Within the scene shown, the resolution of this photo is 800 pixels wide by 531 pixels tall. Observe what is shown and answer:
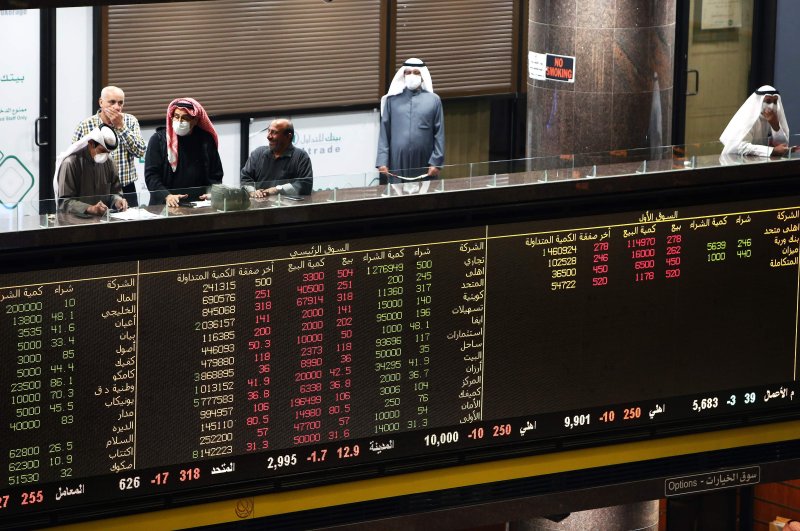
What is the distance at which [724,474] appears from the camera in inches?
356

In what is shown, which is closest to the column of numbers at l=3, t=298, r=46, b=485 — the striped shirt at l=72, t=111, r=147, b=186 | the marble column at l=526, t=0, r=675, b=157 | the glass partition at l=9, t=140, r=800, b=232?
the glass partition at l=9, t=140, r=800, b=232

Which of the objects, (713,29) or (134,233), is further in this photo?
(713,29)

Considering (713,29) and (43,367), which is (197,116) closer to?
(43,367)

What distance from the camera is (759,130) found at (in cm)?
995

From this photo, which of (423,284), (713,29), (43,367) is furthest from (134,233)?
(713,29)

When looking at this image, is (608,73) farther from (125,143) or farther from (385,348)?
(385,348)

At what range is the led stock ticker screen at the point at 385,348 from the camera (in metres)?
7.70

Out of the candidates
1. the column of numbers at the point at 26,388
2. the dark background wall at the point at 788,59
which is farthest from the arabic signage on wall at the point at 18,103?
the dark background wall at the point at 788,59

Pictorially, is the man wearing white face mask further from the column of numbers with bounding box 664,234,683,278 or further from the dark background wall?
the dark background wall

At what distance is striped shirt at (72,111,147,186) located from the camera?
1059cm

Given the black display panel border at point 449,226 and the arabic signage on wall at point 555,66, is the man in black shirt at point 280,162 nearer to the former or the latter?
the black display panel border at point 449,226

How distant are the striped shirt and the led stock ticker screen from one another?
257 centimetres

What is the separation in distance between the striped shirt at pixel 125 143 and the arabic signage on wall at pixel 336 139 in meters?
3.32

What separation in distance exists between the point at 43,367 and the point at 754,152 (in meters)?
3.55
